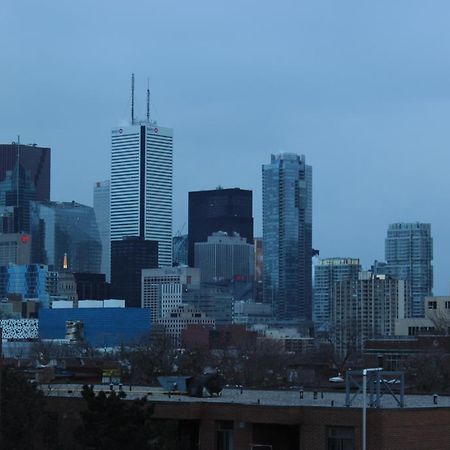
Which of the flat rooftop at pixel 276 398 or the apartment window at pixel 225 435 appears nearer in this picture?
the apartment window at pixel 225 435

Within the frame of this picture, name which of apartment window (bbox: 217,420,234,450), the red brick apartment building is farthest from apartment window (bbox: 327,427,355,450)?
apartment window (bbox: 217,420,234,450)

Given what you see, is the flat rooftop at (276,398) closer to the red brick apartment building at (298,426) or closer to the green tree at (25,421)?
the red brick apartment building at (298,426)

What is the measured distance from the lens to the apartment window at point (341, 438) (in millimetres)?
41781

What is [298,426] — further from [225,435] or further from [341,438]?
[225,435]

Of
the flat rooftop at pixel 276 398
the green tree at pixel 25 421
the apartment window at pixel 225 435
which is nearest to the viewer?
the apartment window at pixel 225 435

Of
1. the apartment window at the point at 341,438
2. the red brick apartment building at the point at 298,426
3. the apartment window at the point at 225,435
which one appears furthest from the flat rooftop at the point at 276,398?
the apartment window at the point at 341,438

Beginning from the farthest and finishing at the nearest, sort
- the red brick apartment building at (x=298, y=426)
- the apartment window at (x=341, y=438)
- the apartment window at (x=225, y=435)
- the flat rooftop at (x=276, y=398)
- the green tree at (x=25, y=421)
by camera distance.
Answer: the flat rooftop at (x=276, y=398), the green tree at (x=25, y=421), the apartment window at (x=225, y=435), the apartment window at (x=341, y=438), the red brick apartment building at (x=298, y=426)

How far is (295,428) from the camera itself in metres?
43.4

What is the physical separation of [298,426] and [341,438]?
1422 millimetres

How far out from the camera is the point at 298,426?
141 ft

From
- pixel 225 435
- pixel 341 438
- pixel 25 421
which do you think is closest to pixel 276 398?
pixel 225 435

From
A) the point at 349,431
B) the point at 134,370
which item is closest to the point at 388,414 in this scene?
the point at 349,431

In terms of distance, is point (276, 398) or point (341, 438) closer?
point (341, 438)

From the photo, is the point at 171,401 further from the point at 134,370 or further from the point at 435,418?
the point at 134,370
